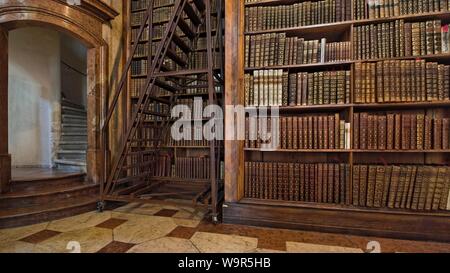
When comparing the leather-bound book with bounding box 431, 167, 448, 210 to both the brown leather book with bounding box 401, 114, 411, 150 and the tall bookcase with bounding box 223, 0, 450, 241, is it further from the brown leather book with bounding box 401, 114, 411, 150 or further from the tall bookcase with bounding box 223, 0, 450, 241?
the brown leather book with bounding box 401, 114, 411, 150

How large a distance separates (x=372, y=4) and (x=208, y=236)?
206 cm

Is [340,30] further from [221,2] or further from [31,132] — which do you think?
[31,132]

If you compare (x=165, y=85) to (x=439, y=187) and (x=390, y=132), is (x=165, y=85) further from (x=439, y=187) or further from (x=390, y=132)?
(x=439, y=187)

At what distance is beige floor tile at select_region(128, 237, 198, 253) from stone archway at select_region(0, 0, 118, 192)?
0.95 meters

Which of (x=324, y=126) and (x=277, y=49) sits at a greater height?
(x=277, y=49)

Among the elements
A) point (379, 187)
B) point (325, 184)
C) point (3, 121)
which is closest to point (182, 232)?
point (325, 184)

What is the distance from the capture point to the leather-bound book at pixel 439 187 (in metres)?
1.38

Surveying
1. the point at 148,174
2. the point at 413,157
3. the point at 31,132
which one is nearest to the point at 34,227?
the point at 148,174

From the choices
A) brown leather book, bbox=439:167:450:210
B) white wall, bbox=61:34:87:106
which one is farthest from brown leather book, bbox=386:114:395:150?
white wall, bbox=61:34:87:106

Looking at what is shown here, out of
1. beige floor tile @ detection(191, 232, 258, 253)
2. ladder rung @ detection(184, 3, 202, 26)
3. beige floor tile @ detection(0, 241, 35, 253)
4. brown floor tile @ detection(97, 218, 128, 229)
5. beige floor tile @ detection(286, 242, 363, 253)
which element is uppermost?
ladder rung @ detection(184, 3, 202, 26)

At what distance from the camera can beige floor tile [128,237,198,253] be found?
1.24 meters

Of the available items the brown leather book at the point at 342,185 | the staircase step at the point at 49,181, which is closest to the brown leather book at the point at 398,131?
the brown leather book at the point at 342,185
